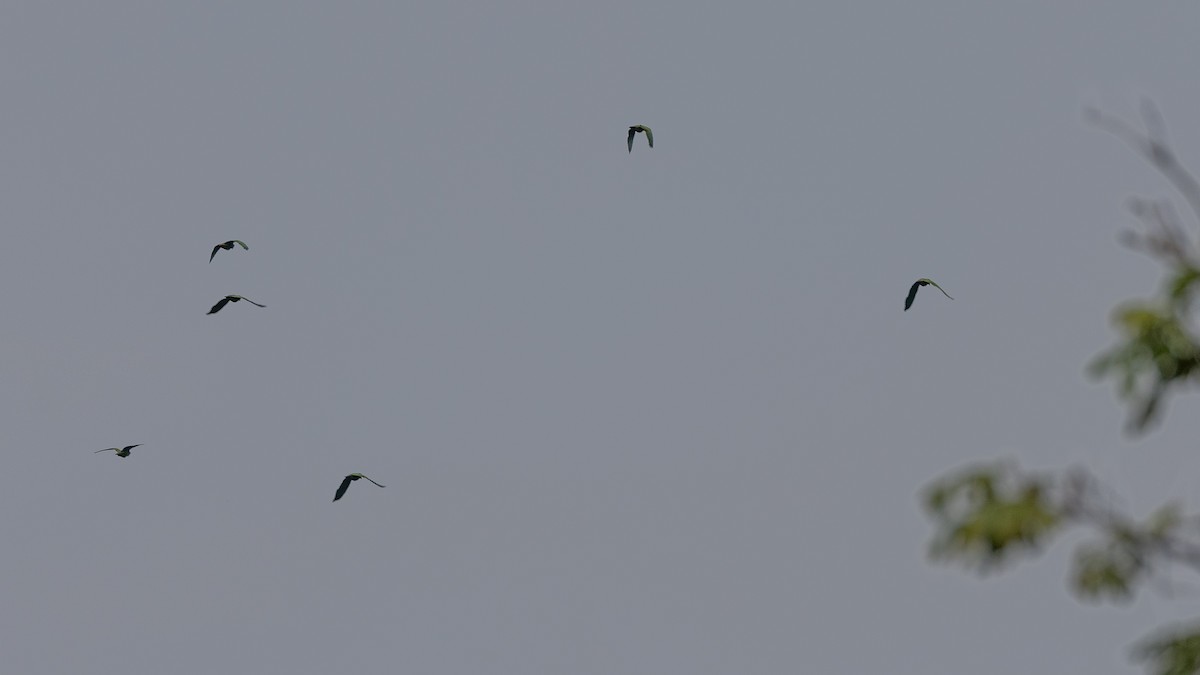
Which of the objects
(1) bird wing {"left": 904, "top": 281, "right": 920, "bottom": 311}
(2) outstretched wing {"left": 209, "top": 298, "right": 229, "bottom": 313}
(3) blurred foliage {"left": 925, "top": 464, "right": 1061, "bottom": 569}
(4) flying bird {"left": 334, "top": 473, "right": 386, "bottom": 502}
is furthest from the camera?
(2) outstretched wing {"left": 209, "top": 298, "right": 229, "bottom": 313}

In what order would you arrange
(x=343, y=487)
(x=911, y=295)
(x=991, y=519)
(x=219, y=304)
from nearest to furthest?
(x=991, y=519) → (x=911, y=295) → (x=343, y=487) → (x=219, y=304)

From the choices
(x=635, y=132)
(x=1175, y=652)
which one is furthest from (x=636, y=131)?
(x=1175, y=652)

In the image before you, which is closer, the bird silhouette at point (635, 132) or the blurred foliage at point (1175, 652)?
the blurred foliage at point (1175, 652)

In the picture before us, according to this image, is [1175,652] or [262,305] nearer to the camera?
[1175,652]

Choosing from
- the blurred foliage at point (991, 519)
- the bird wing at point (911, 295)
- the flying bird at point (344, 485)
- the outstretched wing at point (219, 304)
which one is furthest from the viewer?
the outstretched wing at point (219, 304)

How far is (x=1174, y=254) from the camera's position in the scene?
1777 centimetres

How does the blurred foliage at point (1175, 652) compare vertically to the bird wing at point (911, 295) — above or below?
below

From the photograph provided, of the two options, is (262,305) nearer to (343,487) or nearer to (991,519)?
(343,487)

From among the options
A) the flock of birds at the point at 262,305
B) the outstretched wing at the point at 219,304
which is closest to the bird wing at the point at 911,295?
the flock of birds at the point at 262,305

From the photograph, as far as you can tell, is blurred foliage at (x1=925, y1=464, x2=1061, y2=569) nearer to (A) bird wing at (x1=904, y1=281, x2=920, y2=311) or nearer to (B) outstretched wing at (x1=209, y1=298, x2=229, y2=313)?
(A) bird wing at (x1=904, y1=281, x2=920, y2=311)

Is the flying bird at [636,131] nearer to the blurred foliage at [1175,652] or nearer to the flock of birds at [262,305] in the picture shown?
the flock of birds at [262,305]

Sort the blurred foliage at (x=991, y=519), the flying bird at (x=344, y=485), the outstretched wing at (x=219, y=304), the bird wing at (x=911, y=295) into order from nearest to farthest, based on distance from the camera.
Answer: the blurred foliage at (x=991, y=519) → the bird wing at (x=911, y=295) → the flying bird at (x=344, y=485) → the outstretched wing at (x=219, y=304)

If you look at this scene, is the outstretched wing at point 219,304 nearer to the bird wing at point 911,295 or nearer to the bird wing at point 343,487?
the bird wing at point 343,487

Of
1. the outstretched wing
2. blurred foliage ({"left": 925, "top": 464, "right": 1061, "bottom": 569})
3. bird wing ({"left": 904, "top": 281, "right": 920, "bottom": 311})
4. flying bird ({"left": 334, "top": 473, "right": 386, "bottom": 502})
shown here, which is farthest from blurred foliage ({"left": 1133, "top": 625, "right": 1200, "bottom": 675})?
the outstretched wing
